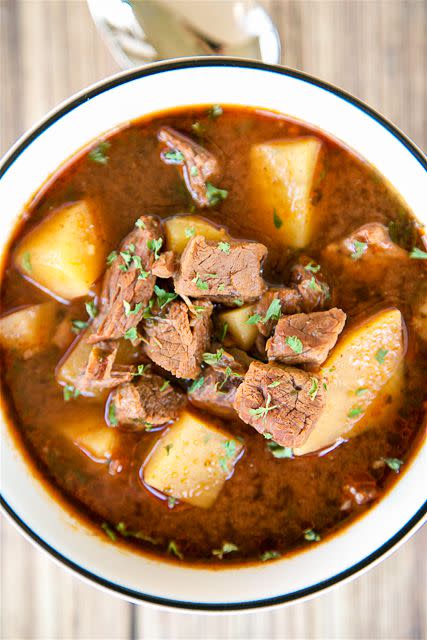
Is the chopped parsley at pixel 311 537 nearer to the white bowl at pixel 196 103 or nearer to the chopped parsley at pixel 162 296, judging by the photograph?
the white bowl at pixel 196 103

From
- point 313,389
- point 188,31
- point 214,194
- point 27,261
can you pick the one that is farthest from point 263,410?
point 188,31

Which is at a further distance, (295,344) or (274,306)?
(274,306)

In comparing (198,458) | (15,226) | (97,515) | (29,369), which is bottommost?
(97,515)

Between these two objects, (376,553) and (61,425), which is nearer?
(376,553)

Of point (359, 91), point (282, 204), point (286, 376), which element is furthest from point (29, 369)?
point (359, 91)

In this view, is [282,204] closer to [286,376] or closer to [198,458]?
[286,376]

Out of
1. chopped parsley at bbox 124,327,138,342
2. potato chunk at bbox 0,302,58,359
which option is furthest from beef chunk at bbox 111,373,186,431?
potato chunk at bbox 0,302,58,359

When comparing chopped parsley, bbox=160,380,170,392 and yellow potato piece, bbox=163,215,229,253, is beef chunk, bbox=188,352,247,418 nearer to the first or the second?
chopped parsley, bbox=160,380,170,392

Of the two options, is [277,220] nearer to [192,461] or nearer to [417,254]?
[417,254]
